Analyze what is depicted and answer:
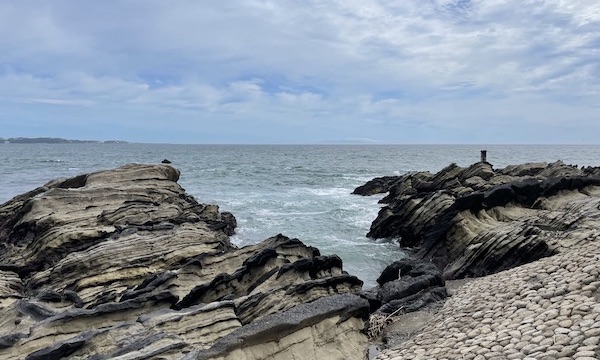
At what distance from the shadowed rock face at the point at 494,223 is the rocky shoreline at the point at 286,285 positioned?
0.08 m

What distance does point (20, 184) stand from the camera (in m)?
51.4

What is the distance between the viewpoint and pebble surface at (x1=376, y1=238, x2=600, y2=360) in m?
8.48

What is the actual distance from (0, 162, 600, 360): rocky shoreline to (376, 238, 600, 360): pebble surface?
0.14ft

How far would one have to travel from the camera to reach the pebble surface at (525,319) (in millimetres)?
8477

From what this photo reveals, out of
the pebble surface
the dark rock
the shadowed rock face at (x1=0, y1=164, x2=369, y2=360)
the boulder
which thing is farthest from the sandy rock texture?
the dark rock

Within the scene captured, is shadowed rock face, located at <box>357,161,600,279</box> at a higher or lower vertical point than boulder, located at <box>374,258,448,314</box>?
higher

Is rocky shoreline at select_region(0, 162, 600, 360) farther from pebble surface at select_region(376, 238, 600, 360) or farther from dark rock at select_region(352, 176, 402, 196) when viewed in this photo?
dark rock at select_region(352, 176, 402, 196)

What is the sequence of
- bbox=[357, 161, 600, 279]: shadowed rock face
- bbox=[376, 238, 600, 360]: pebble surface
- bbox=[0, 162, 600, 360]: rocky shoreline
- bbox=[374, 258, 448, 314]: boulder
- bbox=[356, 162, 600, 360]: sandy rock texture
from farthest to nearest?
bbox=[357, 161, 600, 279]: shadowed rock face → bbox=[374, 258, 448, 314]: boulder → bbox=[0, 162, 600, 360]: rocky shoreline → bbox=[356, 162, 600, 360]: sandy rock texture → bbox=[376, 238, 600, 360]: pebble surface

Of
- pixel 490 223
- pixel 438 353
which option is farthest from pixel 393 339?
pixel 490 223

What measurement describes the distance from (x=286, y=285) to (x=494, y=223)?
1205cm

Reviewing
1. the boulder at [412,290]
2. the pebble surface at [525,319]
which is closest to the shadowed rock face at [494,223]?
the boulder at [412,290]

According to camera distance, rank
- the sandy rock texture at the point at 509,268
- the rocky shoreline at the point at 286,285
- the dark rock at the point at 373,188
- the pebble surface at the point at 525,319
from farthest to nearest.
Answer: the dark rock at the point at 373,188, the rocky shoreline at the point at 286,285, the sandy rock texture at the point at 509,268, the pebble surface at the point at 525,319

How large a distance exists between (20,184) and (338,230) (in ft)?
124

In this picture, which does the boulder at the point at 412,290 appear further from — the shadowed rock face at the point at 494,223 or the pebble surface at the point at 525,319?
the shadowed rock face at the point at 494,223
